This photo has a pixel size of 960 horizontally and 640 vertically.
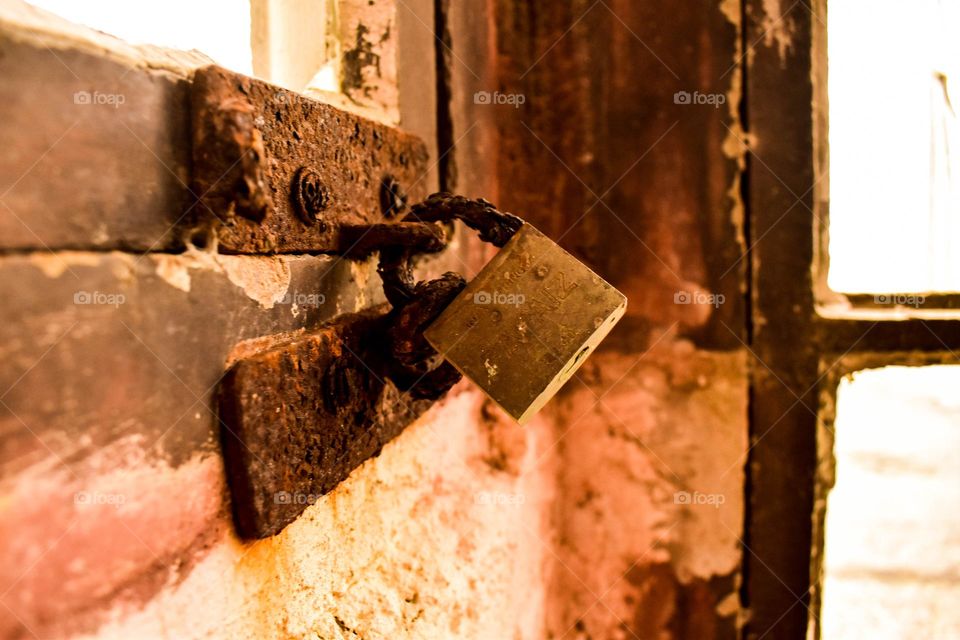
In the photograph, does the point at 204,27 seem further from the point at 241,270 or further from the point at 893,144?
the point at 893,144

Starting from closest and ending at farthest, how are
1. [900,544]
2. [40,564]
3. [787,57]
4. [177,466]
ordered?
[40,564] → [177,466] → [787,57] → [900,544]

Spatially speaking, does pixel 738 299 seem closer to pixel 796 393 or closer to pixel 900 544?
pixel 796 393

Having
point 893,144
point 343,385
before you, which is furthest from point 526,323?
point 893,144

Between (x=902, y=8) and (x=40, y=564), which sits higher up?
(x=902, y=8)

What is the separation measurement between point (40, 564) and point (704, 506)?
130 centimetres

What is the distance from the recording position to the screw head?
24.5 inches

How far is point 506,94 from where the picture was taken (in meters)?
1.33

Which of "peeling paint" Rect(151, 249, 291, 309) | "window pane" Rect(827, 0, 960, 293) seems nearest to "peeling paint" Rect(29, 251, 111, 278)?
"peeling paint" Rect(151, 249, 291, 309)

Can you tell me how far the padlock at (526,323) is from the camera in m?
0.63

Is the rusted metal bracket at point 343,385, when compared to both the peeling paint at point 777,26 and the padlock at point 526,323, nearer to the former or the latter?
the padlock at point 526,323

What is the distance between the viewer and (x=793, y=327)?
1317 millimetres

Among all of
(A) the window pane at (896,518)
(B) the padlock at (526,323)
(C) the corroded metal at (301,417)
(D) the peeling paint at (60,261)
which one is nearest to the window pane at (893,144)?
(A) the window pane at (896,518)

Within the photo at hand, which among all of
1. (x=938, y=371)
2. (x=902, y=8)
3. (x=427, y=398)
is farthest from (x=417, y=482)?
(x=902, y=8)

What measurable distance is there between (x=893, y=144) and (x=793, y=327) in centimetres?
58
